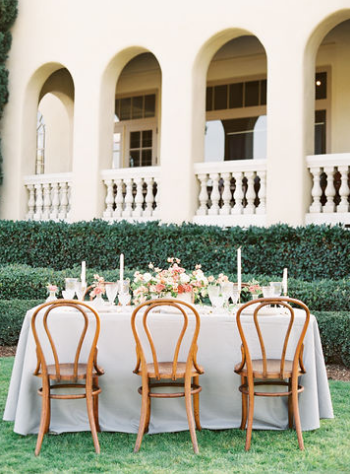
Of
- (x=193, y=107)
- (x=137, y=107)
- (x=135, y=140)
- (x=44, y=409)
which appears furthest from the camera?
(x=135, y=140)

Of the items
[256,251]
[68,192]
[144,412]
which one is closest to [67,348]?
[144,412]

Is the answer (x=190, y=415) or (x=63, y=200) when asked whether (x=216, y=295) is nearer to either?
(x=190, y=415)

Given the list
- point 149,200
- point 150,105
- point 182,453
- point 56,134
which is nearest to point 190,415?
point 182,453

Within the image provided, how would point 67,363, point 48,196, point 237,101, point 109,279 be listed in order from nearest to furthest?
point 67,363 < point 109,279 < point 48,196 < point 237,101

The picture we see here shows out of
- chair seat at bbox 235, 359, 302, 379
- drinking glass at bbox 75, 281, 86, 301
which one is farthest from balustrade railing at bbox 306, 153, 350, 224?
drinking glass at bbox 75, 281, 86, 301

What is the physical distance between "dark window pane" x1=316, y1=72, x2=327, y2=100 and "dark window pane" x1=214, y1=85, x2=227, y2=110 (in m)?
1.96

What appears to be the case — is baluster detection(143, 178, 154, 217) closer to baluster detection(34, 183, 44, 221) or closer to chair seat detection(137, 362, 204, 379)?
baluster detection(34, 183, 44, 221)

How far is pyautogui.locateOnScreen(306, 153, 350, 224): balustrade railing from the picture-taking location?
865 cm

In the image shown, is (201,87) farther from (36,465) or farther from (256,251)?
(36,465)

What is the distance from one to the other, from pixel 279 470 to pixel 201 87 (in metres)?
7.17

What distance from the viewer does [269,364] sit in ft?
14.9

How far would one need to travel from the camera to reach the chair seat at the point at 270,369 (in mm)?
4398

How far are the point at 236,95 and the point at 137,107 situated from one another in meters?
2.46

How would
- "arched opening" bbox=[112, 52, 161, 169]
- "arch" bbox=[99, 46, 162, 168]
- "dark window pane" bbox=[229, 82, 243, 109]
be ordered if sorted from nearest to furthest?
1. "arch" bbox=[99, 46, 162, 168]
2. "dark window pane" bbox=[229, 82, 243, 109]
3. "arched opening" bbox=[112, 52, 161, 169]
